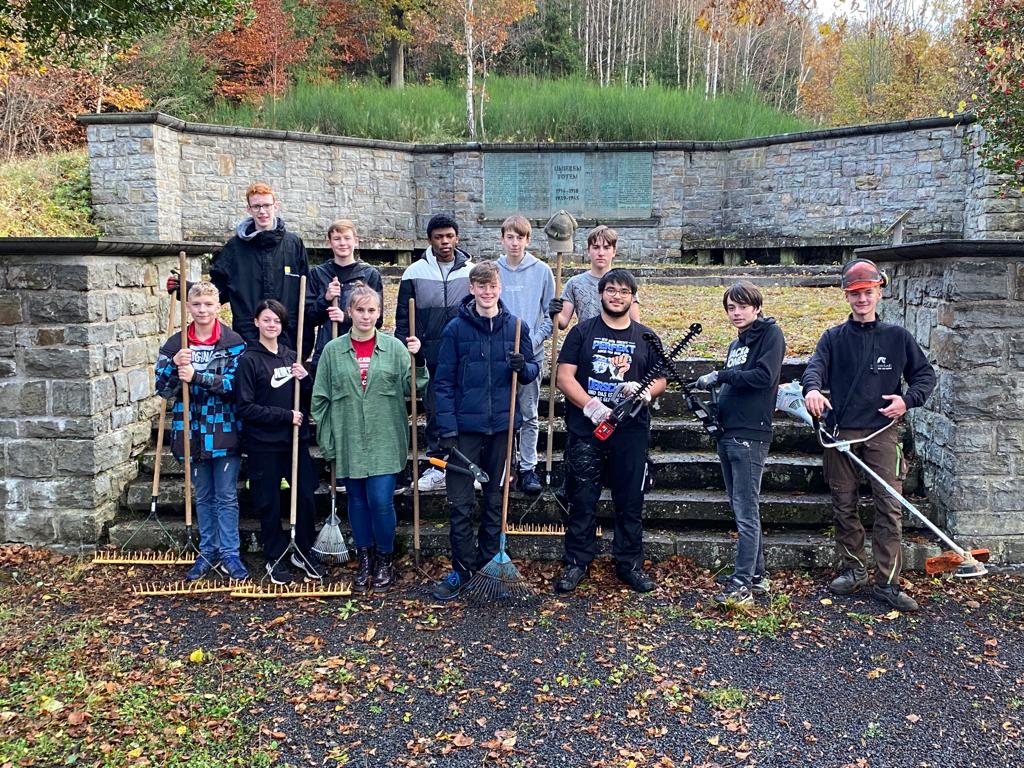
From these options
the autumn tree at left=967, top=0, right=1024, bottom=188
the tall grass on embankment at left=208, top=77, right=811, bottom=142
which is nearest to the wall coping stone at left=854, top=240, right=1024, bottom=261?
the autumn tree at left=967, top=0, right=1024, bottom=188

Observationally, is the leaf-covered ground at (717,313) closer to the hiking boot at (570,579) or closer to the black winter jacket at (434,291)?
the black winter jacket at (434,291)

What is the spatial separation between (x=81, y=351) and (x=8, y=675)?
2161mm

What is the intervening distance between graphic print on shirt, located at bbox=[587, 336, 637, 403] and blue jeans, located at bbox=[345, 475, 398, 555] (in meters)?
1.30

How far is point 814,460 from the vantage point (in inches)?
217

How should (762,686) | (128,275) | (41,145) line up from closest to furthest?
(762,686), (128,275), (41,145)

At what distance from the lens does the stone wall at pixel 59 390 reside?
204 inches

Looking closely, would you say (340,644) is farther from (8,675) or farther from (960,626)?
(960,626)

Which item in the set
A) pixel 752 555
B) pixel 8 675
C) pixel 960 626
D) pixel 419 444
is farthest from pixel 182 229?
pixel 960 626

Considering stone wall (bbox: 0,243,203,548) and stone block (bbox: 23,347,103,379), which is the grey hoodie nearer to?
stone wall (bbox: 0,243,203,548)

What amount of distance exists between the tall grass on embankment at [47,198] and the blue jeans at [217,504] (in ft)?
29.6

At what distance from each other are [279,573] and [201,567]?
0.49m

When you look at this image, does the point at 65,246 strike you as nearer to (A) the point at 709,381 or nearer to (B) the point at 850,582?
(A) the point at 709,381

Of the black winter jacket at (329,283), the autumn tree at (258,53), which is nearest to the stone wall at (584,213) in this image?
the autumn tree at (258,53)

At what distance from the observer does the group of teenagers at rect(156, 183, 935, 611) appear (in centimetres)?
449
